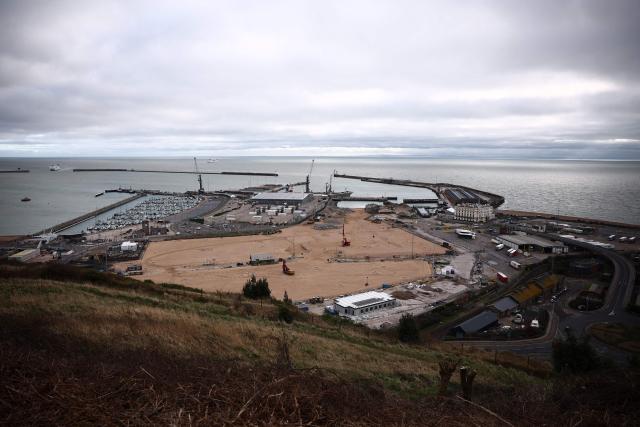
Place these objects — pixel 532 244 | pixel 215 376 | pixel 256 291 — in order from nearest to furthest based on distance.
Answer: pixel 215 376 < pixel 256 291 < pixel 532 244

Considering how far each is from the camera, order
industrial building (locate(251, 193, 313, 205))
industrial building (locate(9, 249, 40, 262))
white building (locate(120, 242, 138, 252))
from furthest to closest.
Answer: industrial building (locate(251, 193, 313, 205)), white building (locate(120, 242, 138, 252)), industrial building (locate(9, 249, 40, 262))

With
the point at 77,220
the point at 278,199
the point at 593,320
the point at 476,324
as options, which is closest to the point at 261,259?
the point at 476,324

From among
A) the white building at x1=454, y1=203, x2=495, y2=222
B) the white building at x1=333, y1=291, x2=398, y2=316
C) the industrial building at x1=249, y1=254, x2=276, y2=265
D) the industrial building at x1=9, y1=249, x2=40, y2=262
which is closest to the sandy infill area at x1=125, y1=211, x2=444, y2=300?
the industrial building at x1=249, y1=254, x2=276, y2=265

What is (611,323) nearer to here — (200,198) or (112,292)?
(112,292)

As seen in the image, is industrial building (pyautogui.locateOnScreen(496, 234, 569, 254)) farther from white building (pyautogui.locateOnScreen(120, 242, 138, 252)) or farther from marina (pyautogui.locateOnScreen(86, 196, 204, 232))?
marina (pyautogui.locateOnScreen(86, 196, 204, 232))

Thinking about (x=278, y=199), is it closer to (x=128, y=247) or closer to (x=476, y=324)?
(x=128, y=247)

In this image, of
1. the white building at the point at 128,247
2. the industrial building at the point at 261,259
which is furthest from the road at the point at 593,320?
the white building at the point at 128,247
